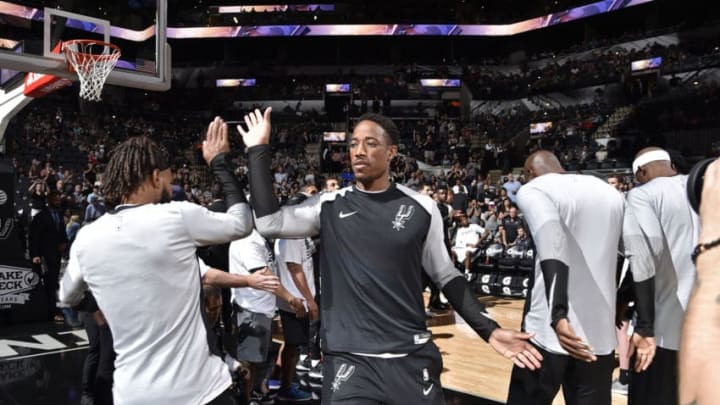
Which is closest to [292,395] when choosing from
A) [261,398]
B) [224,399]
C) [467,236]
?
[261,398]

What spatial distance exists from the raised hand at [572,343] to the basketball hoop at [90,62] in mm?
6896

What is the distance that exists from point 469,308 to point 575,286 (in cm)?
80

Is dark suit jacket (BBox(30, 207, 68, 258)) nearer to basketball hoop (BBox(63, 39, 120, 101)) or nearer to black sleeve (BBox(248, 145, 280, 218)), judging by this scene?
basketball hoop (BBox(63, 39, 120, 101))

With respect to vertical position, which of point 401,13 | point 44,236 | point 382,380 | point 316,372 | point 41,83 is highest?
point 401,13

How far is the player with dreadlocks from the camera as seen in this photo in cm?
224

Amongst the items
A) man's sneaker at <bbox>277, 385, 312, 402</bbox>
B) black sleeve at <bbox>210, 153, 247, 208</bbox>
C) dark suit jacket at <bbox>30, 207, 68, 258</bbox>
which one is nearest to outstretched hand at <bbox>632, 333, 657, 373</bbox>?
black sleeve at <bbox>210, 153, 247, 208</bbox>

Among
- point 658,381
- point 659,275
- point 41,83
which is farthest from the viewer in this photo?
point 41,83

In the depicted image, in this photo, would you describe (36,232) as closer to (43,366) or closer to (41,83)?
(41,83)

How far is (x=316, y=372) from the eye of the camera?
5977mm

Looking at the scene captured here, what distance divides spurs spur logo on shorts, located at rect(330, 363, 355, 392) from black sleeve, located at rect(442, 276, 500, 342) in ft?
1.76

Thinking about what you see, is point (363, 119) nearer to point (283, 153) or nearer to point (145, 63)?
point (145, 63)

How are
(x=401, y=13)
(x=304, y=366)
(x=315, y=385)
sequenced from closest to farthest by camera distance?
(x=315, y=385) → (x=304, y=366) → (x=401, y=13)

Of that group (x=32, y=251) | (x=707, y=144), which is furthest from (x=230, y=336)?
(x=707, y=144)

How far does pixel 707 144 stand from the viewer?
19047mm
